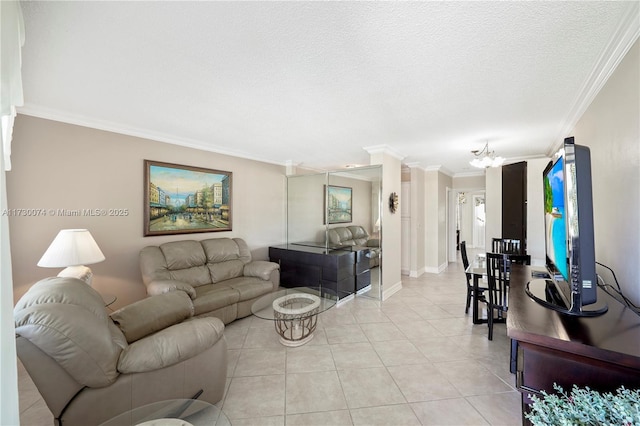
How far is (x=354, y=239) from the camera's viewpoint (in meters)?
4.60

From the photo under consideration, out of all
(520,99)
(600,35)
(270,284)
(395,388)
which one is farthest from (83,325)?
(520,99)

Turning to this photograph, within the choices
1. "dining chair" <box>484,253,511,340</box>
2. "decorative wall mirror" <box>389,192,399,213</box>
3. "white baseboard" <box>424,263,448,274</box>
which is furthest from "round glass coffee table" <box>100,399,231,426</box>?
"white baseboard" <box>424,263,448,274</box>

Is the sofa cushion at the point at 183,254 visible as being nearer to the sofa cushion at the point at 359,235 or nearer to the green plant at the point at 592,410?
the sofa cushion at the point at 359,235

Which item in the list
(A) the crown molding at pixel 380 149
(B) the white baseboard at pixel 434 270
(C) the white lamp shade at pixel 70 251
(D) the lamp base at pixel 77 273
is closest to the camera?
(C) the white lamp shade at pixel 70 251

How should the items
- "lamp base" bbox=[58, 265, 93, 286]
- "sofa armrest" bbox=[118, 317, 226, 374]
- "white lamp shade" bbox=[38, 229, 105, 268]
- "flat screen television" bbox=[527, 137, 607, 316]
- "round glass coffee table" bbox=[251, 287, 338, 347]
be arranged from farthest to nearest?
"round glass coffee table" bbox=[251, 287, 338, 347] < "lamp base" bbox=[58, 265, 93, 286] < "white lamp shade" bbox=[38, 229, 105, 268] < "sofa armrest" bbox=[118, 317, 226, 374] < "flat screen television" bbox=[527, 137, 607, 316]

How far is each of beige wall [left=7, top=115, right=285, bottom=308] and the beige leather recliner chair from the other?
156 centimetres

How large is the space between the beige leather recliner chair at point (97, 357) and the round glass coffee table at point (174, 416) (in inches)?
7.3

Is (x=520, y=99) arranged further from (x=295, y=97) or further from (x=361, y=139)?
(x=295, y=97)

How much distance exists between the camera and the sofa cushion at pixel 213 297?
9.18 ft

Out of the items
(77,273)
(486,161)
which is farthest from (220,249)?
(486,161)

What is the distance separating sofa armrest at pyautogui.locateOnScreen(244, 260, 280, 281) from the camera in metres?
3.63

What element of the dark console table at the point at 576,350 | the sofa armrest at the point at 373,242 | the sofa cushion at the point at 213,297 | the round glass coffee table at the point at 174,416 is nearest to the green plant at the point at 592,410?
the dark console table at the point at 576,350

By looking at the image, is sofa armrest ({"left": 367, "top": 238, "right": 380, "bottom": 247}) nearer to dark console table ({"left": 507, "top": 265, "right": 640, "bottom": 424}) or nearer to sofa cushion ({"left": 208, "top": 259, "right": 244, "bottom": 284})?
sofa cushion ({"left": 208, "top": 259, "right": 244, "bottom": 284})

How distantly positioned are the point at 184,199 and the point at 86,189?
107 centimetres
